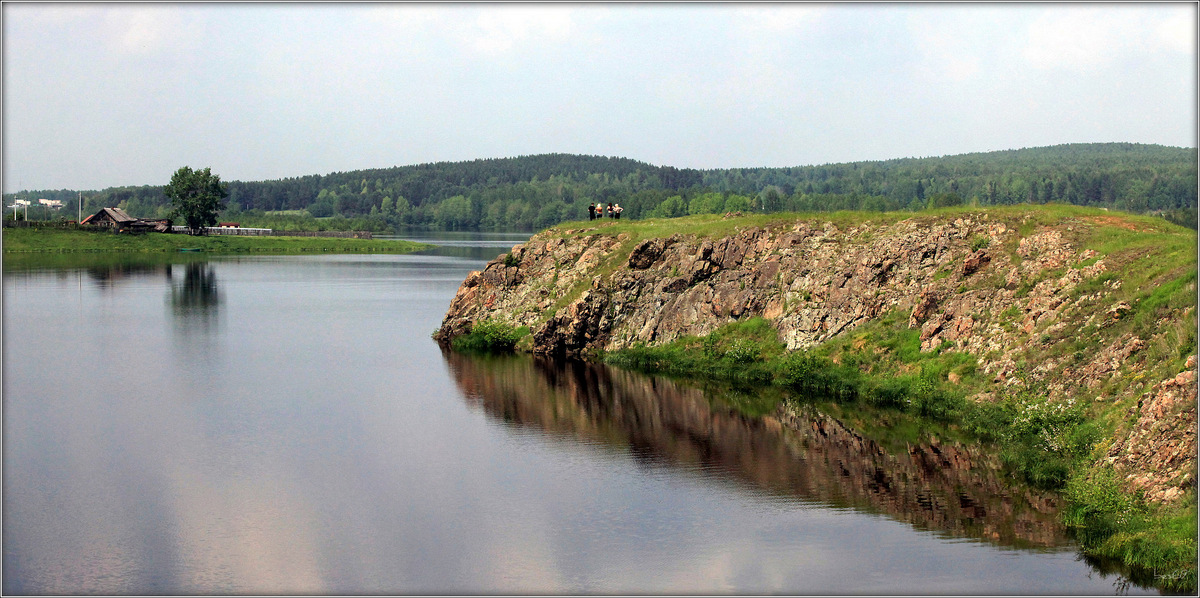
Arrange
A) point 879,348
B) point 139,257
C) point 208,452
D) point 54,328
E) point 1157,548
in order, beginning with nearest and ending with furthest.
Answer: point 1157,548, point 208,452, point 879,348, point 54,328, point 139,257

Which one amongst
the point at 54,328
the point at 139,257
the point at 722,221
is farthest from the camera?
the point at 139,257

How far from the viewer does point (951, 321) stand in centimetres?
4184

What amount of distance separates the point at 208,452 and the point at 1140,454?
87.3 ft

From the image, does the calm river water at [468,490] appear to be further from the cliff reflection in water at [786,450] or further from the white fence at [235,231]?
the white fence at [235,231]

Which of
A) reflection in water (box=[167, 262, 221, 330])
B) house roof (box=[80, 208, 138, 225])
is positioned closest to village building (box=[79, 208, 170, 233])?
house roof (box=[80, 208, 138, 225])

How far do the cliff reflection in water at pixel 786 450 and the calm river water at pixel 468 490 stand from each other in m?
0.12

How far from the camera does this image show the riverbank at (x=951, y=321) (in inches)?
1051

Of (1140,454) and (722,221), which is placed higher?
(722,221)

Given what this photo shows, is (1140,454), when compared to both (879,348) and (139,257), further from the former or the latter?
(139,257)

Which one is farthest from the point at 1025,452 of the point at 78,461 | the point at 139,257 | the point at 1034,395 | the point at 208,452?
the point at 139,257

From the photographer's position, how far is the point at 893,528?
26703 millimetres

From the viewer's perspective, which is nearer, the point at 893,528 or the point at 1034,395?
the point at 893,528

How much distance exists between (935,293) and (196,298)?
59.8 meters

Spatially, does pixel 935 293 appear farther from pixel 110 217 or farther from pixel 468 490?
pixel 110 217
